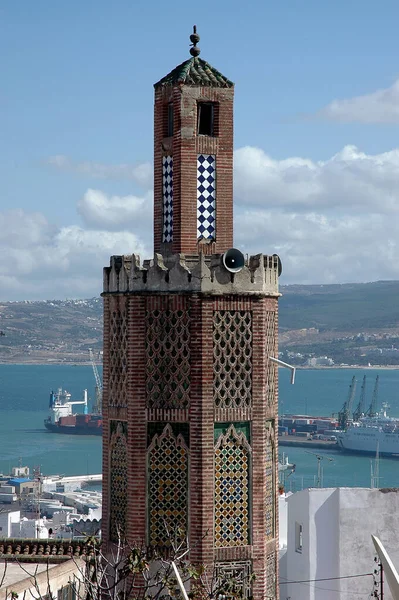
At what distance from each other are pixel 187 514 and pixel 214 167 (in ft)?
A: 17.7

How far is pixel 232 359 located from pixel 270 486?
85.5 inches

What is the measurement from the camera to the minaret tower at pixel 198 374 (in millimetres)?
19672

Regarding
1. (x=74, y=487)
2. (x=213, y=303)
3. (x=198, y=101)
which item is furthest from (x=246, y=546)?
(x=74, y=487)

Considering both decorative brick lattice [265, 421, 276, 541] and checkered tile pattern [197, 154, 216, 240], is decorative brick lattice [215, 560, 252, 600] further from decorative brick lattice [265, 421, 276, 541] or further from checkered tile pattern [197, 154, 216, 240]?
checkered tile pattern [197, 154, 216, 240]

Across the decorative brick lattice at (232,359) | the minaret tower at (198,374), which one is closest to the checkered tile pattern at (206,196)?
the minaret tower at (198,374)

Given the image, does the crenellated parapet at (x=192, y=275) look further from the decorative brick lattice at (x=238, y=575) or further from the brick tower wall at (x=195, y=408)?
the decorative brick lattice at (x=238, y=575)

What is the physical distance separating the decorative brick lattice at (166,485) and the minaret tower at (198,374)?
0.6 inches

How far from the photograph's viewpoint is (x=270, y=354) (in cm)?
2048

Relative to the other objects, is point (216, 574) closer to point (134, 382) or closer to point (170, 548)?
point (170, 548)

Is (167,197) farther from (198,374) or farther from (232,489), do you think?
(232,489)

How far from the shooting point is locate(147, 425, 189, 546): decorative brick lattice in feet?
64.6

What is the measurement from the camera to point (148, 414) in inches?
781

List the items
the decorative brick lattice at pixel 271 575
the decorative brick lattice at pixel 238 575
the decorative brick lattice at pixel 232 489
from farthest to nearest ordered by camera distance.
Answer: the decorative brick lattice at pixel 271 575
the decorative brick lattice at pixel 232 489
the decorative brick lattice at pixel 238 575

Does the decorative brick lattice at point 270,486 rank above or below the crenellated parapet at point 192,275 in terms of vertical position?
below
